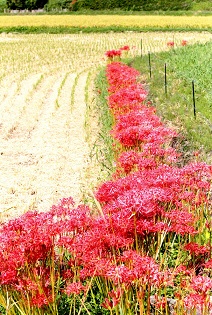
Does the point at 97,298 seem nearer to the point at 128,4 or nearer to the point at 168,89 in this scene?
the point at 168,89

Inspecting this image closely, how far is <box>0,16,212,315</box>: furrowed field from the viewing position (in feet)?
12.1

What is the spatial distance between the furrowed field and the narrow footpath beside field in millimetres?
37

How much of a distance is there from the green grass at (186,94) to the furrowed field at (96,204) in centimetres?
30

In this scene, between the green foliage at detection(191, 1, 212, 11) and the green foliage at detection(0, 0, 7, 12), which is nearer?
the green foliage at detection(191, 1, 212, 11)

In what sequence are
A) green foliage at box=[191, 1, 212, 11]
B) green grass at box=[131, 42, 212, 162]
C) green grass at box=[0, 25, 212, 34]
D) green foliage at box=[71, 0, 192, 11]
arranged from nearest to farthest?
1. green grass at box=[131, 42, 212, 162]
2. green grass at box=[0, 25, 212, 34]
3. green foliage at box=[191, 1, 212, 11]
4. green foliage at box=[71, 0, 192, 11]

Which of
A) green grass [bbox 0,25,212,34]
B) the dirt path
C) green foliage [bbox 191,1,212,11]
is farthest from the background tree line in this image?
the dirt path

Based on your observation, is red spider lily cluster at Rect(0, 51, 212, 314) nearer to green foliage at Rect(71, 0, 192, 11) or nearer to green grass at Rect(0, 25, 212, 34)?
green grass at Rect(0, 25, 212, 34)

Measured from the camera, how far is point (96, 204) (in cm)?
450

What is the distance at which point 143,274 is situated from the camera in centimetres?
333

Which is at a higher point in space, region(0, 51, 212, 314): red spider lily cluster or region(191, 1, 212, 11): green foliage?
region(191, 1, 212, 11): green foliage

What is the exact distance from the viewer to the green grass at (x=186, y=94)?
905cm

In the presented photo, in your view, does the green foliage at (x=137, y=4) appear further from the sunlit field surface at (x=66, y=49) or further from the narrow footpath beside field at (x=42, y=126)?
the narrow footpath beside field at (x=42, y=126)

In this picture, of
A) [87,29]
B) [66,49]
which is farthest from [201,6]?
[66,49]

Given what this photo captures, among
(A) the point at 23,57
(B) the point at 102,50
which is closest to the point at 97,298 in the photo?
(A) the point at 23,57
